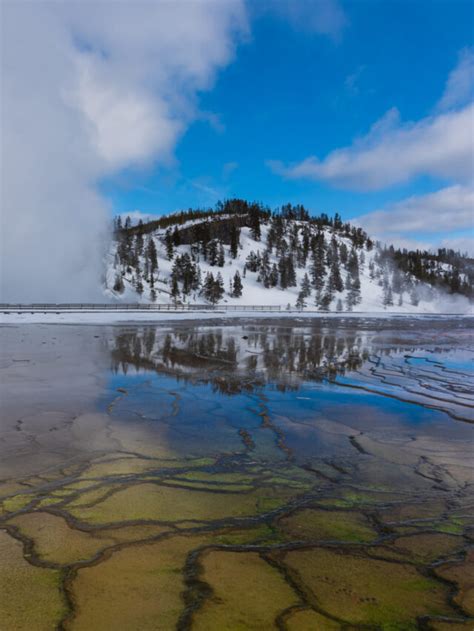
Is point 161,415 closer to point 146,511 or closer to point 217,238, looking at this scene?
point 146,511

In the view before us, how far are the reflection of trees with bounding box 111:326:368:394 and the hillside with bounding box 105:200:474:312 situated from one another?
243 feet

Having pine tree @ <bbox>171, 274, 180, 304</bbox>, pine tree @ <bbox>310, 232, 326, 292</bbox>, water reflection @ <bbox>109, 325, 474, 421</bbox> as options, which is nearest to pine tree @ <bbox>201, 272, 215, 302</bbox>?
pine tree @ <bbox>171, 274, 180, 304</bbox>

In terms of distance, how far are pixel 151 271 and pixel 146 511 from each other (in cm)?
10375

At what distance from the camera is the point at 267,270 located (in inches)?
4732

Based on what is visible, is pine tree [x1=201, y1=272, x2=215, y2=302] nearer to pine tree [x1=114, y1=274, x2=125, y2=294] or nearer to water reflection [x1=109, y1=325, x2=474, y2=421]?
pine tree [x1=114, y1=274, x2=125, y2=294]

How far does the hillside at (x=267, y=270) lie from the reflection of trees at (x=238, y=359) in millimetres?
74103

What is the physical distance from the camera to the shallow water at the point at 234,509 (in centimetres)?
321

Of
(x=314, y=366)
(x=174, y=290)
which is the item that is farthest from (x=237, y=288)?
(x=314, y=366)

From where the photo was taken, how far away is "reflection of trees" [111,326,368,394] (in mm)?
12659

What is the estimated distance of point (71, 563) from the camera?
3.67m

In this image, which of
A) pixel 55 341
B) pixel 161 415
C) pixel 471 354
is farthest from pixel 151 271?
pixel 161 415

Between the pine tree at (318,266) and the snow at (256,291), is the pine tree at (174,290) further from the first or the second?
the pine tree at (318,266)

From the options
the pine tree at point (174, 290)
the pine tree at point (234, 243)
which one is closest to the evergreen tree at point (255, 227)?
the pine tree at point (234, 243)

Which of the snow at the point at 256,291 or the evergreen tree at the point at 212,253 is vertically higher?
the evergreen tree at the point at 212,253
